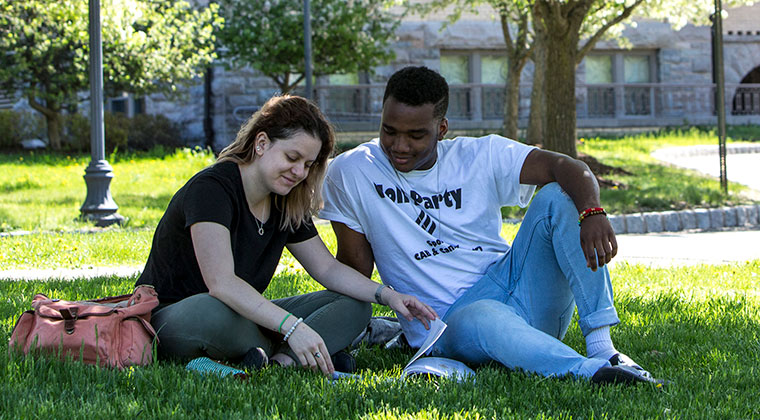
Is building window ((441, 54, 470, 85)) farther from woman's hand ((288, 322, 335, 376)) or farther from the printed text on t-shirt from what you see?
woman's hand ((288, 322, 335, 376))

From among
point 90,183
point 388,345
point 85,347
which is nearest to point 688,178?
point 90,183

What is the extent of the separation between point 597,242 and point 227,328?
1462 mm

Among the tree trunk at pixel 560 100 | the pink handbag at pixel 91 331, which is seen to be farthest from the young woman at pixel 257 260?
the tree trunk at pixel 560 100

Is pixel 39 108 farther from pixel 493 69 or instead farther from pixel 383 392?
pixel 383 392

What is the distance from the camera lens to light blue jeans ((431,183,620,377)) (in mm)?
3424

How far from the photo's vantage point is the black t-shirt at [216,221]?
Answer: 136 inches

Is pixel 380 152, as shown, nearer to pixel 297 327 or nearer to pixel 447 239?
pixel 447 239

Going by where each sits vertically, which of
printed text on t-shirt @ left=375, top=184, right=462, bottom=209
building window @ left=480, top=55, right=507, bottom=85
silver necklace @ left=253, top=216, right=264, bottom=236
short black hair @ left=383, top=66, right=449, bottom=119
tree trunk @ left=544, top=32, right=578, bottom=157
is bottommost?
silver necklace @ left=253, top=216, right=264, bottom=236

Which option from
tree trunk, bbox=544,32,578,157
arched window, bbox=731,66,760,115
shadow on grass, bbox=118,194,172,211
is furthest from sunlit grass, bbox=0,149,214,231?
arched window, bbox=731,66,760,115

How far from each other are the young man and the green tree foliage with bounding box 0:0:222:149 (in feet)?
40.5

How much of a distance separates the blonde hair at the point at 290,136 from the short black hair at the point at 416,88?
12.6 inches

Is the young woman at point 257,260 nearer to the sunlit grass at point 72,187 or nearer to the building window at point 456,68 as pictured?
the sunlit grass at point 72,187

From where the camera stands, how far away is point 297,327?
337 cm

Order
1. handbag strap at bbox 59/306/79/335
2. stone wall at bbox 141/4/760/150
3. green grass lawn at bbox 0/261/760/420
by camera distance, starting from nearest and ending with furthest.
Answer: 1. green grass lawn at bbox 0/261/760/420
2. handbag strap at bbox 59/306/79/335
3. stone wall at bbox 141/4/760/150
